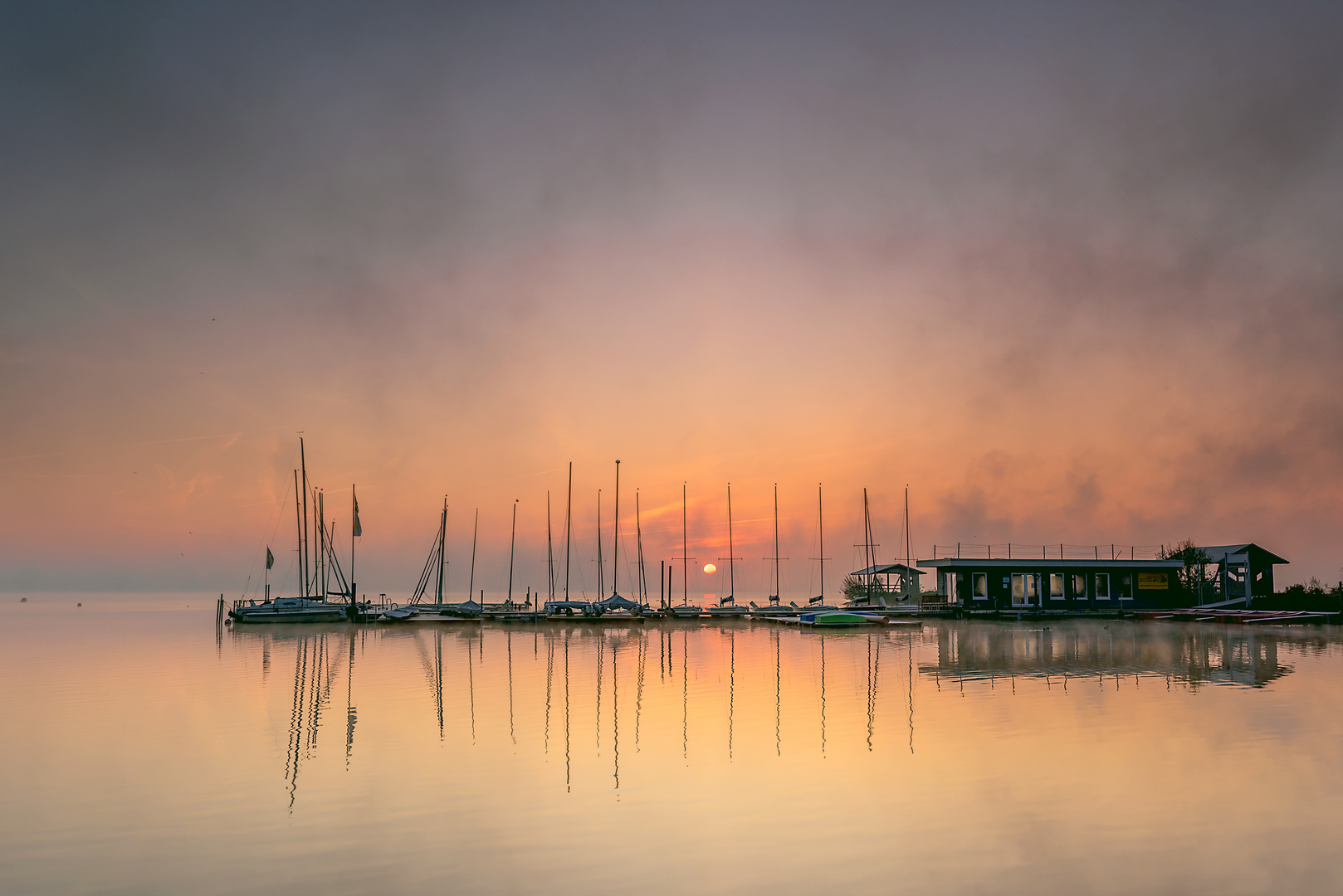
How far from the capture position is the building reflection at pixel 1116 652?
35.6 meters

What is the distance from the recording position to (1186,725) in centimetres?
2308

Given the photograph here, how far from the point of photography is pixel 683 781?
17.9 m

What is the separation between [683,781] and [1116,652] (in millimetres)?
34400

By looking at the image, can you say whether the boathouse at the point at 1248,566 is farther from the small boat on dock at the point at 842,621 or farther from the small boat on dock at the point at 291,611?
the small boat on dock at the point at 291,611

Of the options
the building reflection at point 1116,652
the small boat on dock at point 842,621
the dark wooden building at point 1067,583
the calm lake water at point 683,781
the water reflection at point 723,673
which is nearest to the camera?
the calm lake water at point 683,781

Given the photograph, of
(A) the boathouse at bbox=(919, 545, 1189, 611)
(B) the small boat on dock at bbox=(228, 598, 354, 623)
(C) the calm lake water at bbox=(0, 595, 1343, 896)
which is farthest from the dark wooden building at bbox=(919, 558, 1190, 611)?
(B) the small boat on dock at bbox=(228, 598, 354, 623)

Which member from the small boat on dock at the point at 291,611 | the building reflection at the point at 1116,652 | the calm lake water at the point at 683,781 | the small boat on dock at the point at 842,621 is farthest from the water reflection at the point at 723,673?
the small boat on dock at the point at 291,611

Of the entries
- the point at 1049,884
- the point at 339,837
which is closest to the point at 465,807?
the point at 339,837

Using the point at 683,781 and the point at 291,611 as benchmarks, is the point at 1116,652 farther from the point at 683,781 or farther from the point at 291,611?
the point at 291,611

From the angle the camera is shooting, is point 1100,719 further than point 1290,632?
No

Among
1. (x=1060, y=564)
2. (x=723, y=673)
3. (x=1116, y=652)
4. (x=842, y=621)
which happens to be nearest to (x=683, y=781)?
(x=723, y=673)

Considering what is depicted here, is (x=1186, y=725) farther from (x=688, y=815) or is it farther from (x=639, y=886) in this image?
(x=639, y=886)

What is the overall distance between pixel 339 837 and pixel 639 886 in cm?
533

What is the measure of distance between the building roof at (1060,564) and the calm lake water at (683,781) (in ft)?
122
